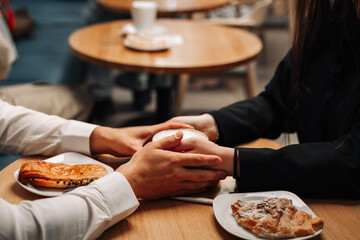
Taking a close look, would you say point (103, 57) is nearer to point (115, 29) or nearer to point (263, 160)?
point (115, 29)

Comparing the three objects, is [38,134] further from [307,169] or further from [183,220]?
[307,169]

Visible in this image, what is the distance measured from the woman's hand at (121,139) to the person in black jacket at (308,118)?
0.28ft

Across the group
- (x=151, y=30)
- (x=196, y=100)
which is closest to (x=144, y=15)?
(x=151, y=30)

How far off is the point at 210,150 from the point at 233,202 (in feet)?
0.45

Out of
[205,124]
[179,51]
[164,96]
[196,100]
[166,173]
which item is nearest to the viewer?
[166,173]

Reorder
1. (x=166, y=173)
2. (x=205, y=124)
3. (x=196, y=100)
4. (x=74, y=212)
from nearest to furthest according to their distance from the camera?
(x=74, y=212) → (x=166, y=173) → (x=205, y=124) → (x=196, y=100)

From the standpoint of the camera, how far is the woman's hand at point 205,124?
1081 mm

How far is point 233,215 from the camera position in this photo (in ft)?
2.50

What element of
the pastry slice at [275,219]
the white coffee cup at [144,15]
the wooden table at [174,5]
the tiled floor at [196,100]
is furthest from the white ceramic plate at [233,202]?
the tiled floor at [196,100]

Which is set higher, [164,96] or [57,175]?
[57,175]

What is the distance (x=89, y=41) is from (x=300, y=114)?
1.17 metres

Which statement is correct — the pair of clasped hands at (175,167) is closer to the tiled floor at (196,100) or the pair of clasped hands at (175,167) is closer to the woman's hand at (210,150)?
the woman's hand at (210,150)

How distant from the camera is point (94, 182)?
0.78 meters

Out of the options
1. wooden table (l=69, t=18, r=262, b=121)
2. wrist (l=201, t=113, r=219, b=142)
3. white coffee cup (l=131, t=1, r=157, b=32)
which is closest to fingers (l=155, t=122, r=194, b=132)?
wrist (l=201, t=113, r=219, b=142)
